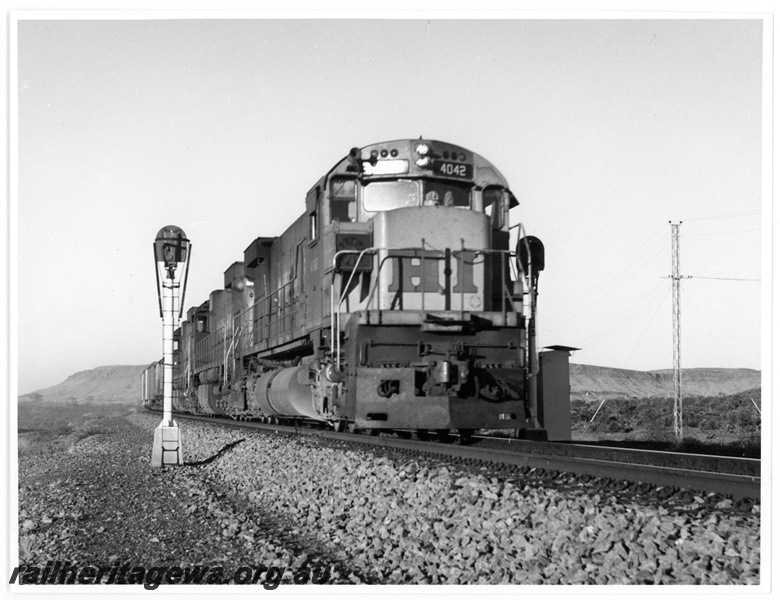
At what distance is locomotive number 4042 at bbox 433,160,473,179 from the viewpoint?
9977mm

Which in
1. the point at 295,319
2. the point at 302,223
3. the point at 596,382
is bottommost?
the point at 596,382

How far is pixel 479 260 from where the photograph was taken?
9836 millimetres

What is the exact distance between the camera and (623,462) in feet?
22.7

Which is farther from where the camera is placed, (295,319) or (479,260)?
(295,319)

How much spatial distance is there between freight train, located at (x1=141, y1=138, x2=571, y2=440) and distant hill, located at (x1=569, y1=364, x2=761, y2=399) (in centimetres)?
2957

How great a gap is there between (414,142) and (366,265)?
1.57 metres

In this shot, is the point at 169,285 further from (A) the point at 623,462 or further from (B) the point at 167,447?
(A) the point at 623,462

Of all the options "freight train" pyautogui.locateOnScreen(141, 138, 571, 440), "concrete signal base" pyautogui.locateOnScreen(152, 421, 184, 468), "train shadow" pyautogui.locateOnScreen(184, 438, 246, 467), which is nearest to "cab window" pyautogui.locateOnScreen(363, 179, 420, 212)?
"freight train" pyautogui.locateOnScreen(141, 138, 571, 440)

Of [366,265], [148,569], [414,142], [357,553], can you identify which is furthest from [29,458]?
[357,553]

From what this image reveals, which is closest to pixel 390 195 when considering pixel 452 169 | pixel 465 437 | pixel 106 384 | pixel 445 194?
pixel 445 194

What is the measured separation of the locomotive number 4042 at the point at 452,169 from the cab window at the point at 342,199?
108 centimetres

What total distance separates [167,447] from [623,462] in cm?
646

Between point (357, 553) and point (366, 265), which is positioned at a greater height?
→ point (366, 265)
